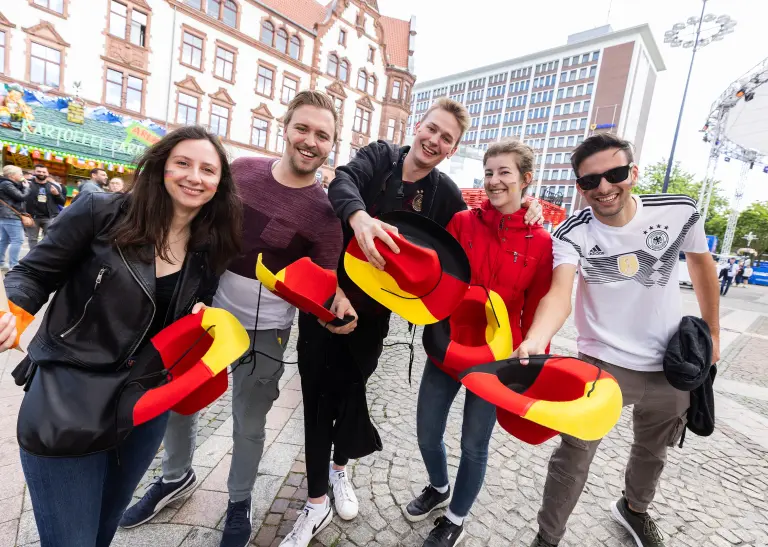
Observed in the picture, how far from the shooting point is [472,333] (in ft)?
6.07

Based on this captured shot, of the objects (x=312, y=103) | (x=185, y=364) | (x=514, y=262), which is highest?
(x=312, y=103)

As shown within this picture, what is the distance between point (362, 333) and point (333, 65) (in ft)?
100

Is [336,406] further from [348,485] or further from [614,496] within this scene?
[614,496]

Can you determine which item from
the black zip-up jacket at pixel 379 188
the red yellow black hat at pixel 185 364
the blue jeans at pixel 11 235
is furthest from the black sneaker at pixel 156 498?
the blue jeans at pixel 11 235

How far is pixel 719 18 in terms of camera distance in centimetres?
1956

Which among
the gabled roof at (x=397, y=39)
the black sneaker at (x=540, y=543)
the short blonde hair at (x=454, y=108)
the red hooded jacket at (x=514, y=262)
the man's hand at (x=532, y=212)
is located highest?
the gabled roof at (x=397, y=39)

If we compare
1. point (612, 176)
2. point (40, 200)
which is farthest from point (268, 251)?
point (40, 200)

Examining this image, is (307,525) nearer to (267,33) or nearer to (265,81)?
(265,81)

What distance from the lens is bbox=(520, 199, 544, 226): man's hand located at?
1.92 metres

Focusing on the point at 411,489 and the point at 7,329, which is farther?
the point at 411,489

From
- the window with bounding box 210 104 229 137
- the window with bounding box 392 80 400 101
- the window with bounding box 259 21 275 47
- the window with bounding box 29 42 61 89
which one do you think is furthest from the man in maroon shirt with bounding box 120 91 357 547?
the window with bounding box 392 80 400 101

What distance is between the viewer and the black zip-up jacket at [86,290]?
4.26 feet

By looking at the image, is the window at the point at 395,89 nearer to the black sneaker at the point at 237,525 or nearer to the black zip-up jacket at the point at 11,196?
the black zip-up jacket at the point at 11,196

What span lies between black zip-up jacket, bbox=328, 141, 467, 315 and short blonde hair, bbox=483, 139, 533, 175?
30 cm
